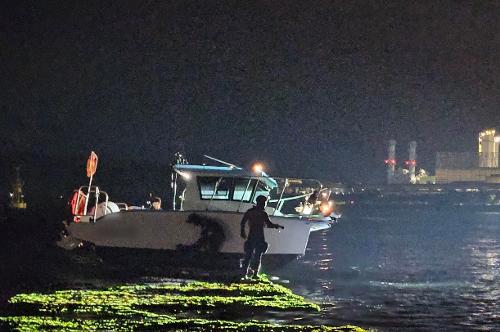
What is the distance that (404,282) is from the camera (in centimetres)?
2123

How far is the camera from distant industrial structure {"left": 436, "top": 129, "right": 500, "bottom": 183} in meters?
131

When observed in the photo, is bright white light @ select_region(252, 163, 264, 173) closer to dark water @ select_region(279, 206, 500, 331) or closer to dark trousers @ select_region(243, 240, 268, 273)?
dark water @ select_region(279, 206, 500, 331)

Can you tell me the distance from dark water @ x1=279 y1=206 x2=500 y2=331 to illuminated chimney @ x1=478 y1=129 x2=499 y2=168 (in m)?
98.6

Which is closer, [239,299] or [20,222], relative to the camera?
[239,299]

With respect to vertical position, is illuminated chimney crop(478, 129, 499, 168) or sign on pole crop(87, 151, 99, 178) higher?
illuminated chimney crop(478, 129, 499, 168)

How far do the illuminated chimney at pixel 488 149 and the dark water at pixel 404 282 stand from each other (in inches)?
3883

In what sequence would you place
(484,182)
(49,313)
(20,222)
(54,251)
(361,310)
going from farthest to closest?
(484,182) < (20,222) < (54,251) < (361,310) < (49,313)

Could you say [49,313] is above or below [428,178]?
below

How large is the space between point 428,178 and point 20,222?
10110 centimetres

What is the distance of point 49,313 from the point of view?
15359 millimetres

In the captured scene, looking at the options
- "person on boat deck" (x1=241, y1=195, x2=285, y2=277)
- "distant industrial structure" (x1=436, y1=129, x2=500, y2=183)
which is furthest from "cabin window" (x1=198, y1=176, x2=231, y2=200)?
"distant industrial structure" (x1=436, y1=129, x2=500, y2=183)

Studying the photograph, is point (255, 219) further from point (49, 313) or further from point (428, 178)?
point (428, 178)

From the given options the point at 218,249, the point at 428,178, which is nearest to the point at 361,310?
the point at 218,249

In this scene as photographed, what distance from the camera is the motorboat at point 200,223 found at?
23.9 metres
